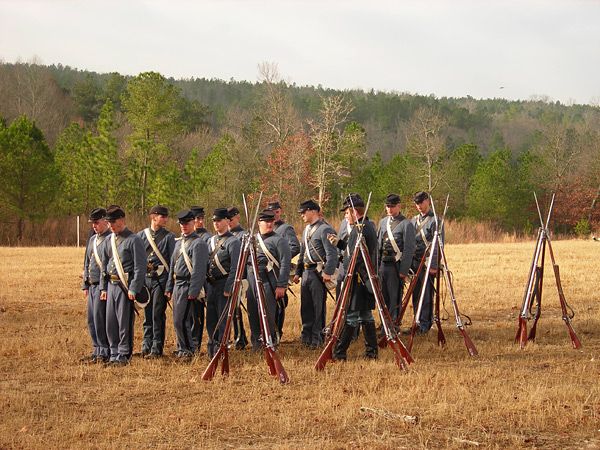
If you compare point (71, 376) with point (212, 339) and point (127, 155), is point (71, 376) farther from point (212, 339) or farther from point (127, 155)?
point (127, 155)

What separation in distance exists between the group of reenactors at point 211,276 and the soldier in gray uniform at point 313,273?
2 centimetres

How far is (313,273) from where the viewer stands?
11.5 m

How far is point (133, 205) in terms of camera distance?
50844 mm

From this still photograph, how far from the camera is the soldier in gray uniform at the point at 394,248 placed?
471 inches

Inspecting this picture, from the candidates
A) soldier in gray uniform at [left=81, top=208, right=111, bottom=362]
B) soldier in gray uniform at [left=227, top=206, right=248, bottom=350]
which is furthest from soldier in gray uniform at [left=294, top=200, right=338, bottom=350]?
soldier in gray uniform at [left=81, top=208, right=111, bottom=362]

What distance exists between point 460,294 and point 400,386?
950 cm

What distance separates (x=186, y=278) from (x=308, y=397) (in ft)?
10.4

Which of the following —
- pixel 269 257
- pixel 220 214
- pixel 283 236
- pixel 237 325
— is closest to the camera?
pixel 220 214

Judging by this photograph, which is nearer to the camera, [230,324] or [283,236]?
[230,324]

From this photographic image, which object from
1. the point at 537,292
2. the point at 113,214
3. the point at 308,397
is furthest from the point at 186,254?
the point at 537,292

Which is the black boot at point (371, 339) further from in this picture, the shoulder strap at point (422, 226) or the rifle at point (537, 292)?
the shoulder strap at point (422, 226)

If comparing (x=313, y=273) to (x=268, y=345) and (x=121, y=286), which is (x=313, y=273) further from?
(x=121, y=286)

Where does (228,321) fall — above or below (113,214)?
below

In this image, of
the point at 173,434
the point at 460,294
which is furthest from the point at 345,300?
the point at 460,294
